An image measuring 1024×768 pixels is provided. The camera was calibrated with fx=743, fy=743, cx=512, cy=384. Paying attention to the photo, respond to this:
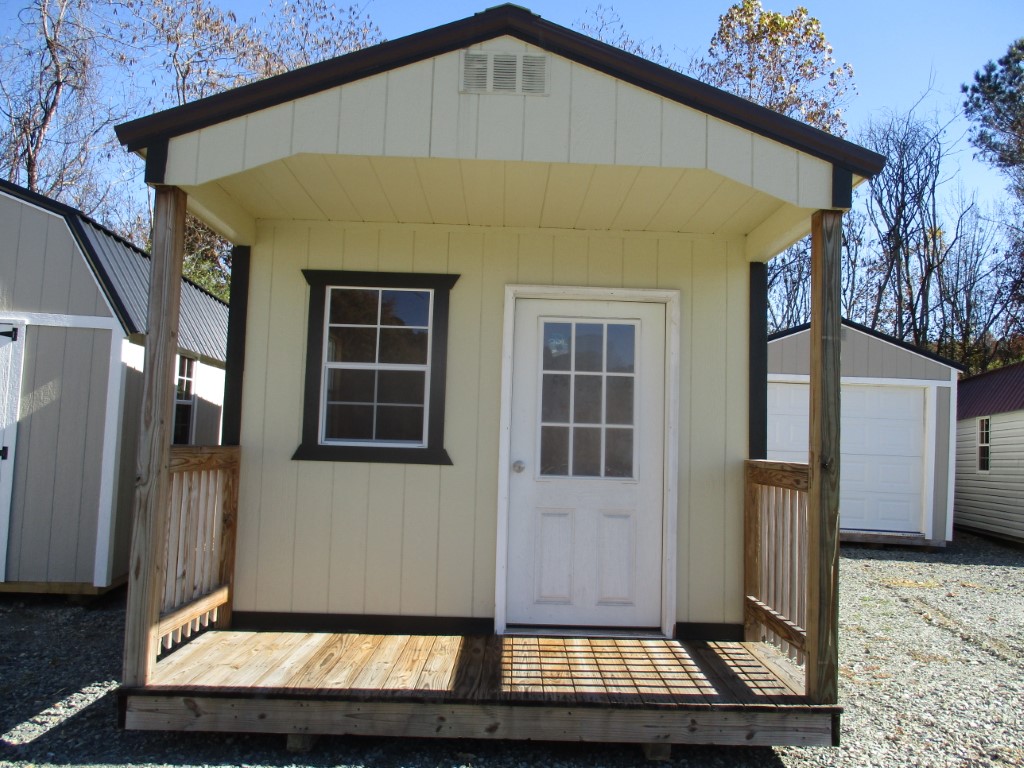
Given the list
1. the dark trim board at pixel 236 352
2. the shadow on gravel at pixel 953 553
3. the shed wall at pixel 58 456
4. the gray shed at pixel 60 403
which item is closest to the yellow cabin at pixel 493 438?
the dark trim board at pixel 236 352

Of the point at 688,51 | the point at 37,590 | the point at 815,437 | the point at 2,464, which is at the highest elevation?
the point at 688,51

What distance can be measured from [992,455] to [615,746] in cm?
1079

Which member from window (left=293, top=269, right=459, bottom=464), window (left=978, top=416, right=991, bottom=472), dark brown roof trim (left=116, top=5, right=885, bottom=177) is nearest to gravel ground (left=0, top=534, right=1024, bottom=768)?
window (left=293, top=269, right=459, bottom=464)

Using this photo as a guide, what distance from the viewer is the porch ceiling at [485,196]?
3.40 meters

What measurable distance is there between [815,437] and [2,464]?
5515mm

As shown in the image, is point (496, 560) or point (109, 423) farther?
point (109, 423)

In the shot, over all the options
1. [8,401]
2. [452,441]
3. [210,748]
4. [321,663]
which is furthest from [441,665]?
[8,401]

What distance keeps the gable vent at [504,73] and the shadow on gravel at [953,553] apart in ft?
24.8

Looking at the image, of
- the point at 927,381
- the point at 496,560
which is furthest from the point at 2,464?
the point at 927,381

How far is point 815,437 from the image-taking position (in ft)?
10.4

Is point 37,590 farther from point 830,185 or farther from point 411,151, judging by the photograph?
point 830,185

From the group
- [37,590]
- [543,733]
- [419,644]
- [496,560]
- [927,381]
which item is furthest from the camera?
[927,381]

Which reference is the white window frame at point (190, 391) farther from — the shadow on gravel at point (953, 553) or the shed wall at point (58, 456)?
the shadow on gravel at point (953, 553)

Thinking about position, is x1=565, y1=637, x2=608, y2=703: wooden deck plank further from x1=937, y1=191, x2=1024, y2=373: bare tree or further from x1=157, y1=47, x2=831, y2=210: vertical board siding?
x1=937, y1=191, x2=1024, y2=373: bare tree
